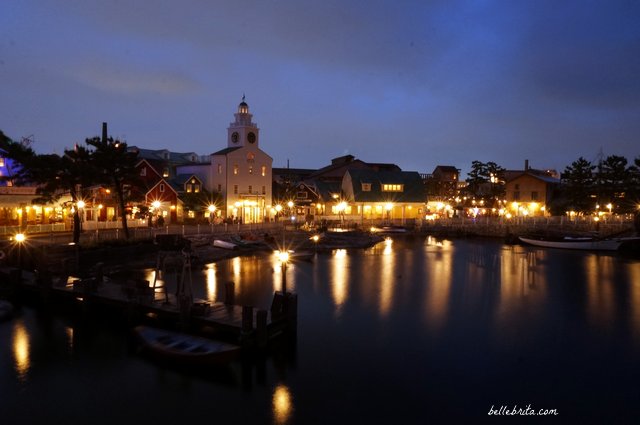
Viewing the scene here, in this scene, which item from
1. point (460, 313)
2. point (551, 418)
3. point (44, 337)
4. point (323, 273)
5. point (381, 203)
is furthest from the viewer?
point (381, 203)

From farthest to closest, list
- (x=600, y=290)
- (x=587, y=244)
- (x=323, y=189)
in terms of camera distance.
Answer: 1. (x=323, y=189)
2. (x=587, y=244)
3. (x=600, y=290)

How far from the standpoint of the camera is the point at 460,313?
84.0 feet

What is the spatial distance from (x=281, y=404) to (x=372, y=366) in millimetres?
4526

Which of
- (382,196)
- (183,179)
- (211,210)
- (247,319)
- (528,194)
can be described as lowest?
(247,319)

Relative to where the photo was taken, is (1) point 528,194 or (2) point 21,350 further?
(1) point 528,194

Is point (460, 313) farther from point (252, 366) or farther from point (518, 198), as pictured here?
point (518, 198)

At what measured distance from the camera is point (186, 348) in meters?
16.5

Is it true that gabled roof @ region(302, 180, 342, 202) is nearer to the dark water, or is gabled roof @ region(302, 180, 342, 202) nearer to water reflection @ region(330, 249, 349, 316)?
water reflection @ region(330, 249, 349, 316)

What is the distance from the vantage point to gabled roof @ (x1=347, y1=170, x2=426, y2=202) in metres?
72.8

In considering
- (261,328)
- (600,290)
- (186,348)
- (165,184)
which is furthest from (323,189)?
(186,348)

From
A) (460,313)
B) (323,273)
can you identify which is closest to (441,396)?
(460,313)

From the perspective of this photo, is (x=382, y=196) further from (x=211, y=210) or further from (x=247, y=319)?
(x=247, y=319)

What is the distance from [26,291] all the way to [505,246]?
52124mm

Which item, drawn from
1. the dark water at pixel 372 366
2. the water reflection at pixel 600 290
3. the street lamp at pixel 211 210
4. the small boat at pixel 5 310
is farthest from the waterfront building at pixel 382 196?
the small boat at pixel 5 310
